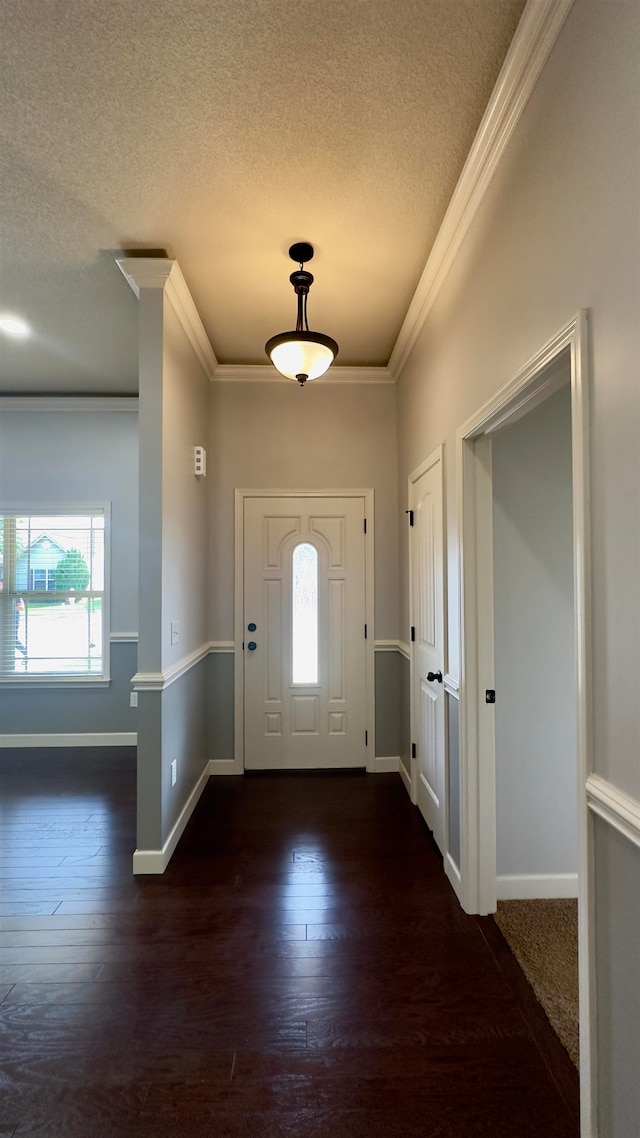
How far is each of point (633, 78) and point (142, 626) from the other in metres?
2.40

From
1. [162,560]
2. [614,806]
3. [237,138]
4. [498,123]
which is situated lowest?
[614,806]

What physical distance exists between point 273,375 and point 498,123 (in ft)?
7.15

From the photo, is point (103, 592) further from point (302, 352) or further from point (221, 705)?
point (302, 352)

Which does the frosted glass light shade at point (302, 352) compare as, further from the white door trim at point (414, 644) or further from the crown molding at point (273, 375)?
the crown molding at point (273, 375)

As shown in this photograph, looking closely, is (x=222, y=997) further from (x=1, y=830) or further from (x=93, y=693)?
(x=93, y=693)

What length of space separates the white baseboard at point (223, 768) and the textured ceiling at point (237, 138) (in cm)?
298

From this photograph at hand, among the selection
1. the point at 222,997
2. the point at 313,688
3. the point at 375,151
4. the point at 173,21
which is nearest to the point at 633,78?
the point at 375,151

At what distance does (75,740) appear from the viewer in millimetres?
4000

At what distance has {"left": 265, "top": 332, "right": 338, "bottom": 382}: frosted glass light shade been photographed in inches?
90.1

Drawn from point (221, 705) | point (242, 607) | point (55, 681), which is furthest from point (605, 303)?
point (55, 681)

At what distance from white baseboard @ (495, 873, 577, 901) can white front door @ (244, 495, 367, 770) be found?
154 cm

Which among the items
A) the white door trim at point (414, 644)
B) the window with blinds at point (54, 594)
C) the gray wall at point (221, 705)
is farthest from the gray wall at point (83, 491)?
the white door trim at point (414, 644)

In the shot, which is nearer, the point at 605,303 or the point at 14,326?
the point at 605,303

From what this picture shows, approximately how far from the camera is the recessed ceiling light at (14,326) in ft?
9.57
